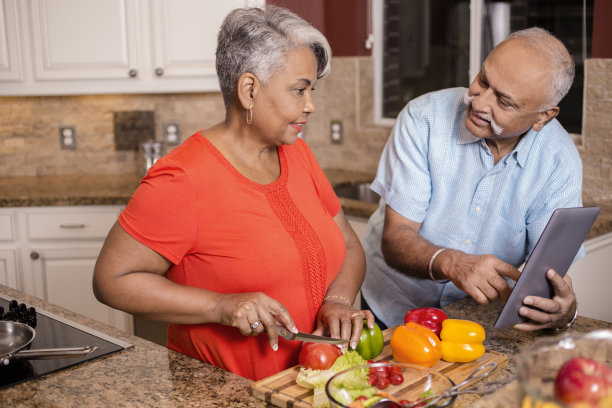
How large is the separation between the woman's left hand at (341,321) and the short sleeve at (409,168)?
0.44m

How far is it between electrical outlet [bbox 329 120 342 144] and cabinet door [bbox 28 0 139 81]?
44.7 inches

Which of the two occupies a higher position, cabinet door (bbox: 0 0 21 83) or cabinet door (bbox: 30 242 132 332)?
cabinet door (bbox: 0 0 21 83)

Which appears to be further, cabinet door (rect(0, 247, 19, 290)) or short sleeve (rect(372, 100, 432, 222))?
cabinet door (rect(0, 247, 19, 290))

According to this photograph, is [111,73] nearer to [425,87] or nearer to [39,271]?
[39,271]

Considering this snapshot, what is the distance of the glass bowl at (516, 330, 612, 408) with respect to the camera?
2.34ft

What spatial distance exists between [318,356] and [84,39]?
2665 millimetres

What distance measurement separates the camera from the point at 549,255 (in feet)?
4.72

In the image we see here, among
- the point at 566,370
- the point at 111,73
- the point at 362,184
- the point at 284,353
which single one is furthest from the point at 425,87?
the point at 566,370

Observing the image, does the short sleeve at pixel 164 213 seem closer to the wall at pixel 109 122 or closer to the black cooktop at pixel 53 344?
the black cooktop at pixel 53 344

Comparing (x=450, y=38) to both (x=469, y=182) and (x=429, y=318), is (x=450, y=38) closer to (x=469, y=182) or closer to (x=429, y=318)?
(x=469, y=182)

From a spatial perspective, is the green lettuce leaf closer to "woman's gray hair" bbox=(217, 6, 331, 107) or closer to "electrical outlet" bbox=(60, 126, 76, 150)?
"woman's gray hair" bbox=(217, 6, 331, 107)

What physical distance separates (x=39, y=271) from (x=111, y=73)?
3.44 feet

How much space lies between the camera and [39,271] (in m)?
3.36

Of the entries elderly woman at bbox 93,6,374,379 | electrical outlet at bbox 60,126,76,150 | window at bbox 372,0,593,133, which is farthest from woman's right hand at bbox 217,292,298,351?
electrical outlet at bbox 60,126,76,150
